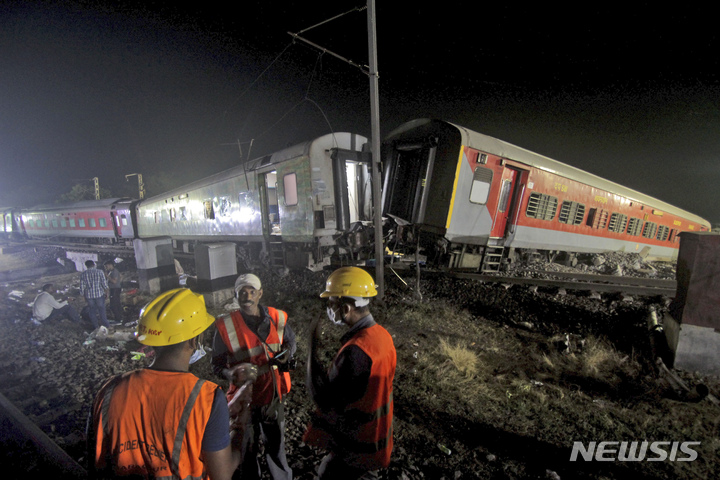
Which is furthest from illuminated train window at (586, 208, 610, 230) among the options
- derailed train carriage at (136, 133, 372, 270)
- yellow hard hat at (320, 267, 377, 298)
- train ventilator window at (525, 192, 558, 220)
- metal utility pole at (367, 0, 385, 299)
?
yellow hard hat at (320, 267, 377, 298)

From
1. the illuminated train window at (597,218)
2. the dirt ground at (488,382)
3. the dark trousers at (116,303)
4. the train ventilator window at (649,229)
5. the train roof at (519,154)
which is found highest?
the train roof at (519,154)

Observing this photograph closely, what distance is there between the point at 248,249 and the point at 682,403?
35.7ft

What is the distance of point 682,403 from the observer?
357cm

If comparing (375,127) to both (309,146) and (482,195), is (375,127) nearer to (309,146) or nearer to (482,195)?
(309,146)

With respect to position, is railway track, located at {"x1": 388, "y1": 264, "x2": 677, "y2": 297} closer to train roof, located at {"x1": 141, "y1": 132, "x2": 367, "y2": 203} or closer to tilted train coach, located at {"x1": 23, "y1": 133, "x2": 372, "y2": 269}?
tilted train coach, located at {"x1": 23, "y1": 133, "x2": 372, "y2": 269}

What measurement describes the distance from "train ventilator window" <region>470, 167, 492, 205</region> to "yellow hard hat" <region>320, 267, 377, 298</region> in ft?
21.4

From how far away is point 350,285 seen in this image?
199cm

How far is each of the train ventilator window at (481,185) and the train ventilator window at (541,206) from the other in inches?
73.4

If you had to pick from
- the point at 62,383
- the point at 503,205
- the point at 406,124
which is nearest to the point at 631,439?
the point at 503,205

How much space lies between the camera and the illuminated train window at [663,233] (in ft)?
49.5

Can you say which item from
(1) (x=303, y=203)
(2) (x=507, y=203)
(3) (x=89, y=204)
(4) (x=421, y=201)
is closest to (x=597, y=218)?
(2) (x=507, y=203)

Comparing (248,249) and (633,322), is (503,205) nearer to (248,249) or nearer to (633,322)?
(633,322)

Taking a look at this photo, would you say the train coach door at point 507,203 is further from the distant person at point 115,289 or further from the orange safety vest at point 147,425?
the distant person at point 115,289

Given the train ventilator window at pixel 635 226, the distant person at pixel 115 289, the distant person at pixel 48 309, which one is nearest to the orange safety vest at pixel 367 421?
the distant person at pixel 115 289
